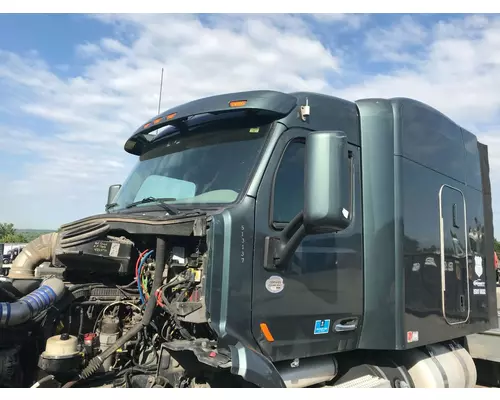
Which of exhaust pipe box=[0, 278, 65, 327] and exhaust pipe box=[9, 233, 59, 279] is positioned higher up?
exhaust pipe box=[9, 233, 59, 279]

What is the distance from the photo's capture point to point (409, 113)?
4.50 meters

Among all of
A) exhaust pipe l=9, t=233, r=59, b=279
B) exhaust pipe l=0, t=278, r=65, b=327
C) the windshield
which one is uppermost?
the windshield

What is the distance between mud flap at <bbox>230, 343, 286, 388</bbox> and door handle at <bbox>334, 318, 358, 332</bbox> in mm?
839

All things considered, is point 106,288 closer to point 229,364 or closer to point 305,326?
point 229,364

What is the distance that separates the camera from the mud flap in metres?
3.02

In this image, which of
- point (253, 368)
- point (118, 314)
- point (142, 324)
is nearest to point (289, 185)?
point (253, 368)

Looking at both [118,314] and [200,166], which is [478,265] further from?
[118,314]

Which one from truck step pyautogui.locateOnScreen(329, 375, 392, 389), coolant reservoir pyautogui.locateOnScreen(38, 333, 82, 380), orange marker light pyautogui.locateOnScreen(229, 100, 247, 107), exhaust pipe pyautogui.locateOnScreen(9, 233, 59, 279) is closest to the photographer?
coolant reservoir pyautogui.locateOnScreen(38, 333, 82, 380)

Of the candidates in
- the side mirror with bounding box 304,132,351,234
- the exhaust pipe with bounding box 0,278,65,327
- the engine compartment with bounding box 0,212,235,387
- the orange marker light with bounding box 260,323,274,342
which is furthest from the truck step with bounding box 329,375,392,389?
the exhaust pipe with bounding box 0,278,65,327

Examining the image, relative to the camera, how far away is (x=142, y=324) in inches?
136

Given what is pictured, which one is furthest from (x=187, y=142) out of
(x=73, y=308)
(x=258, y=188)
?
(x=73, y=308)

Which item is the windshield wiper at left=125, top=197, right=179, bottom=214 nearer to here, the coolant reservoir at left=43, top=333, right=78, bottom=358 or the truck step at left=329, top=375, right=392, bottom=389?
the coolant reservoir at left=43, top=333, right=78, bottom=358

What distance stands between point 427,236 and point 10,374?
353 cm

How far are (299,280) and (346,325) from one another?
677 millimetres
